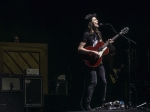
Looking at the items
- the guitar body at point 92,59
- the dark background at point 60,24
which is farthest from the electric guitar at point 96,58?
the dark background at point 60,24

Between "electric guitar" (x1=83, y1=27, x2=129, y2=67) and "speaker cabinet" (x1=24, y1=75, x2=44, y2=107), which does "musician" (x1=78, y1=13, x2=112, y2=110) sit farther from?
"speaker cabinet" (x1=24, y1=75, x2=44, y2=107)

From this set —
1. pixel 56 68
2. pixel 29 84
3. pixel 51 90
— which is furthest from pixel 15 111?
pixel 56 68

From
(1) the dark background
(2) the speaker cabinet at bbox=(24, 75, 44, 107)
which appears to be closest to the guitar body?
(2) the speaker cabinet at bbox=(24, 75, 44, 107)

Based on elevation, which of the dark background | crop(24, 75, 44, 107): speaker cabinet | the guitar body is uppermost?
the dark background

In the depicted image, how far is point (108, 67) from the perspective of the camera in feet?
26.2

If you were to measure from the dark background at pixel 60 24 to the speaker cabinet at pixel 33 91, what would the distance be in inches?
91.3

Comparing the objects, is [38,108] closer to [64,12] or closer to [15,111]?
Result: [15,111]

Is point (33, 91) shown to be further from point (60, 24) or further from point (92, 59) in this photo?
point (60, 24)

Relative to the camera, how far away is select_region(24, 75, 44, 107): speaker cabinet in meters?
7.55

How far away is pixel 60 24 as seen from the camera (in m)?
10.9

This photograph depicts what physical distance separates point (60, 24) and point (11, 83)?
13.5 feet

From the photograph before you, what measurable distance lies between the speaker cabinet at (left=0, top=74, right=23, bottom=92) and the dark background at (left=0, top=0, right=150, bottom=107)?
115 inches

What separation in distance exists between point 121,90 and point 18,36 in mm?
3247

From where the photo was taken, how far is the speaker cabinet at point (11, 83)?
6.96 m
